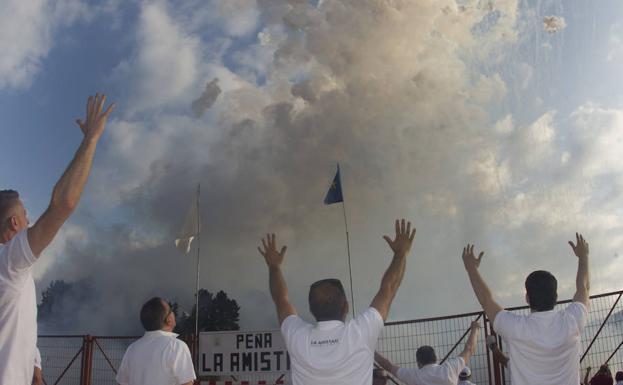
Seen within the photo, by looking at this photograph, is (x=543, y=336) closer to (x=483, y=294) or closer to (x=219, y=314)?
(x=483, y=294)

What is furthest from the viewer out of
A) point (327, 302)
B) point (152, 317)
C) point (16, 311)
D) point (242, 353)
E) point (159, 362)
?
point (242, 353)

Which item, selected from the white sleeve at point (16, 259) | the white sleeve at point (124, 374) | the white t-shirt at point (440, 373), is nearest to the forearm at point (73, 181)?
the white sleeve at point (16, 259)

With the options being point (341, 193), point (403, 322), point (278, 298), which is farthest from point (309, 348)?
point (341, 193)

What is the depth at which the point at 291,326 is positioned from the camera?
4.01 meters

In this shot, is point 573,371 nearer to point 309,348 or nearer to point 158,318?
point 309,348

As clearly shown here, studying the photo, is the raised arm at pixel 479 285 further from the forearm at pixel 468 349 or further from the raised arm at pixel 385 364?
the raised arm at pixel 385 364

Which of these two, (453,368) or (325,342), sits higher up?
(325,342)

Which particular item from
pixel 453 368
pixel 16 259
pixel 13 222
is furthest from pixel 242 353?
→ pixel 16 259

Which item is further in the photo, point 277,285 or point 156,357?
point 156,357

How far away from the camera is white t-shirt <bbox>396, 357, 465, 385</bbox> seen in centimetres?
642

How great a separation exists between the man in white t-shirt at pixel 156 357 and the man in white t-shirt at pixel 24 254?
1.86m

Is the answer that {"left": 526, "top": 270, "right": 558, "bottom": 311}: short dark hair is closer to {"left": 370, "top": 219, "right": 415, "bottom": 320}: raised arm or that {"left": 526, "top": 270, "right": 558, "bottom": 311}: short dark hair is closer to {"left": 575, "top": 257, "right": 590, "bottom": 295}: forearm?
{"left": 575, "top": 257, "right": 590, "bottom": 295}: forearm

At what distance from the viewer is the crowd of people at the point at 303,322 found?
10.2ft

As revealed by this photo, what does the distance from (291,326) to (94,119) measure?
5.92 ft
